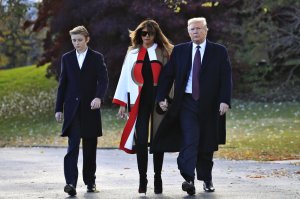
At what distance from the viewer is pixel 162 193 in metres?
10.1

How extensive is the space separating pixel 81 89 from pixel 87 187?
1.13 m

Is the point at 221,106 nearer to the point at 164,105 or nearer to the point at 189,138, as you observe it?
the point at 189,138

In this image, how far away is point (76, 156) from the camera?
33.9ft

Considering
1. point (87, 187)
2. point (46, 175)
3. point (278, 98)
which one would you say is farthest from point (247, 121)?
point (87, 187)

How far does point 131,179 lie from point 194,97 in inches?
105

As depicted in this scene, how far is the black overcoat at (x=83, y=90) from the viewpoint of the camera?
34.1 feet

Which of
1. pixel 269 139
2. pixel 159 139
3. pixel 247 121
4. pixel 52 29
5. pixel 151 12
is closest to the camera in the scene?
pixel 159 139

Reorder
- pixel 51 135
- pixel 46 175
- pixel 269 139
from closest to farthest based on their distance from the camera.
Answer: pixel 46 175 → pixel 269 139 → pixel 51 135

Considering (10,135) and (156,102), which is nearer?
(156,102)

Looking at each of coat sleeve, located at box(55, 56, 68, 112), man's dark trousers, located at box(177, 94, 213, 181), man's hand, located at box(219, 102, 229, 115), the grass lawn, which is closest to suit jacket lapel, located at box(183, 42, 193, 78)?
man's dark trousers, located at box(177, 94, 213, 181)

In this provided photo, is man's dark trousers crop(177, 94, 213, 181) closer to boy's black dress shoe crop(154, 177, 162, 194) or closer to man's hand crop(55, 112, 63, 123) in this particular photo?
boy's black dress shoe crop(154, 177, 162, 194)

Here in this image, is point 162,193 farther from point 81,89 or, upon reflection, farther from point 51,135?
point 51,135

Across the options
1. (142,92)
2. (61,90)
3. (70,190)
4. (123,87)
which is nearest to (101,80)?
(123,87)

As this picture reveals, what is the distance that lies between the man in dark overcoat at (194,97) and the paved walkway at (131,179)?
57 centimetres
